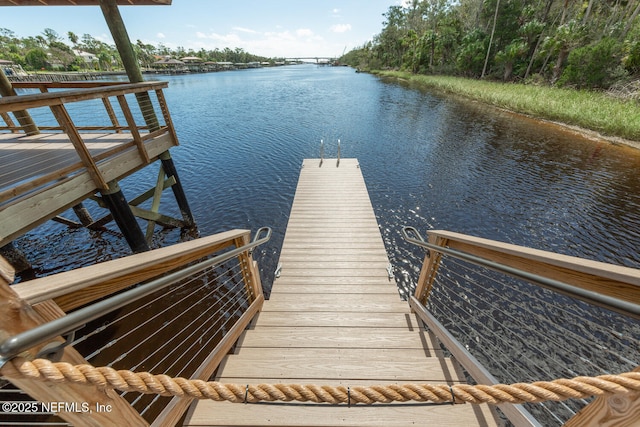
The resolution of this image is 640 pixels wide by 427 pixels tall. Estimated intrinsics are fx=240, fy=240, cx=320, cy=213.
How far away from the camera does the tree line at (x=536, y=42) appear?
17469 millimetres

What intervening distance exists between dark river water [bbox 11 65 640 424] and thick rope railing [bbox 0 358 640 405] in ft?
15.1

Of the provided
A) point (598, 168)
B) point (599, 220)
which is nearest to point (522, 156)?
point (598, 168)

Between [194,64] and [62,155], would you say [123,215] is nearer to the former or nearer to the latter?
[62,155]

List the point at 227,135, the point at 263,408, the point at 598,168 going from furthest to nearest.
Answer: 1. the point at 227,135
2. the point at 598,168
3. the point at 263,408

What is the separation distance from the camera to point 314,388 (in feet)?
3.47

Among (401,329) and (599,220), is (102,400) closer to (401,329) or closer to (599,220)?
(401,329)

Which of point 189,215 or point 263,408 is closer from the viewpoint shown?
point 263,408

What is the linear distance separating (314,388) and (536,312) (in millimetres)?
5747

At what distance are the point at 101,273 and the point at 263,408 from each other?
147 cm

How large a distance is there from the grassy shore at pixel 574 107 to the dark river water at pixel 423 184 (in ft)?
3.61

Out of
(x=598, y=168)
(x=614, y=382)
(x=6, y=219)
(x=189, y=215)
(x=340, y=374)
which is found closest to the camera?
(x=614, y=382)

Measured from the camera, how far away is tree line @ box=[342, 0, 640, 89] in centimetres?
1747

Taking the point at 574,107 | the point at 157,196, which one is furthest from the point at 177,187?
the point at 574,107

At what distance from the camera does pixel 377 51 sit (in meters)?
62.2
